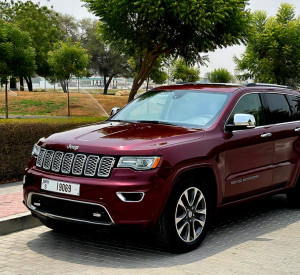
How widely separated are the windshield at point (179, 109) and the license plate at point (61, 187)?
1561 millimetres

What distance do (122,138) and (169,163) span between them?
1.90 feet

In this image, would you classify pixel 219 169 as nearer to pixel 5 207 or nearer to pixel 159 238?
pixel 159 238

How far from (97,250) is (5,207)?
2185 millimetres

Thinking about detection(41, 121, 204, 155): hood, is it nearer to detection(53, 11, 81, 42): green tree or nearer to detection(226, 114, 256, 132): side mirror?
detection(226, 114, 256, 132): side mirror

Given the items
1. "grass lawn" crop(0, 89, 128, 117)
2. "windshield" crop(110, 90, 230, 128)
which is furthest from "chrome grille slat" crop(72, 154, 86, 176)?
"grass lawn" crop(0, 89, 128, 117)

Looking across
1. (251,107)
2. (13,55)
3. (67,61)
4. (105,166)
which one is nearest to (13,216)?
(105,166)

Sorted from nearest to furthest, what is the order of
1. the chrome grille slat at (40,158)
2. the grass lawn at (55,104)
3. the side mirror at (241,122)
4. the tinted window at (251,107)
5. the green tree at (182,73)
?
the chrome grille slat at (40,158) → the side mirror at (241,122) → the tinted window at (251,107) → the grass lawn at (55,104) → the green tree at (182,73)

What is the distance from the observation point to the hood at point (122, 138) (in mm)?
5629

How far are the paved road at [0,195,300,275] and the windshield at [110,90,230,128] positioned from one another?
1364 millimetres

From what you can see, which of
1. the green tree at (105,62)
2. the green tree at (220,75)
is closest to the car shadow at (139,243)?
the green tree at (105,62)

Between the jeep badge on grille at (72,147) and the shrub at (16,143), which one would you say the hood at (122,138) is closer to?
the jeep badge on grille at (72,147)

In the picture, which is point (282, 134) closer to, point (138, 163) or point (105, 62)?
point (138, 163)

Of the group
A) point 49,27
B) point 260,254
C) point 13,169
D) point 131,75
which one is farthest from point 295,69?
point 260,254

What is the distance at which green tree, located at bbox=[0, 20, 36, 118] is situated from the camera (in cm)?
3753
